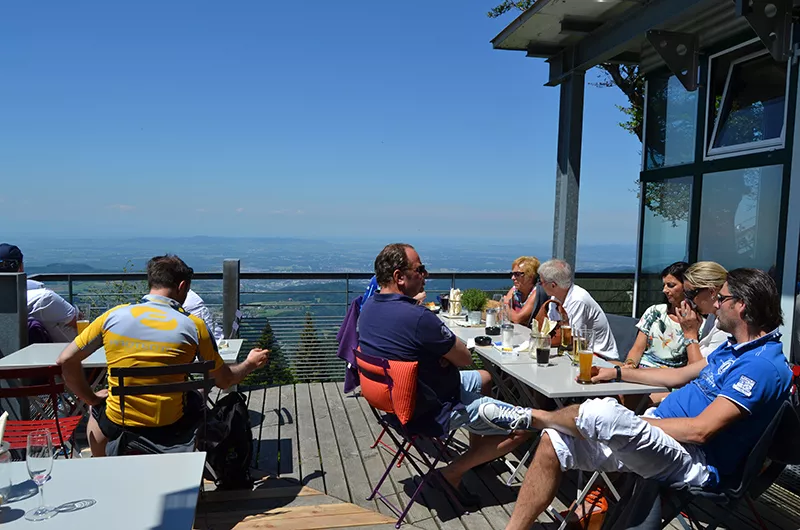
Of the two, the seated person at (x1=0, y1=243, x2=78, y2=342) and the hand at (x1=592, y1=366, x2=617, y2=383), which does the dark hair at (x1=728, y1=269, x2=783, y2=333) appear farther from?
the seated person at (x1=0, y1=243, x2=78, y2=342)

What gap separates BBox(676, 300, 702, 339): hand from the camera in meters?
3.22

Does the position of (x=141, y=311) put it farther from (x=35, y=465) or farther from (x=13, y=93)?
(x=13, y=93)

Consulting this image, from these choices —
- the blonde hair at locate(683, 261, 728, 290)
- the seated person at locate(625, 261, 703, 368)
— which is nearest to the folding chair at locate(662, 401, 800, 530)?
the blonde hair at locate(683, 261, 728, 290)

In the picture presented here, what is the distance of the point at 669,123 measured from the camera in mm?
5867

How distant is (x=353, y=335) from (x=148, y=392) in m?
1.50

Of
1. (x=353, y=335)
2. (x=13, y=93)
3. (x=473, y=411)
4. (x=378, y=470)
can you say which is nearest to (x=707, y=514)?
(x=473, y=411)

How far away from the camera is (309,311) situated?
5801mm

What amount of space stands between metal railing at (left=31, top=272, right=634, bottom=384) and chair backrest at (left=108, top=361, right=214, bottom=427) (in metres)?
2.94

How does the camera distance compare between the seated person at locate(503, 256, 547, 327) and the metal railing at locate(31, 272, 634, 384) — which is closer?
the seated person at locate(503, 256, 547, 327)

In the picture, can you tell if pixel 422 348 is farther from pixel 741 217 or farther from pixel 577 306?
pixel 741 217

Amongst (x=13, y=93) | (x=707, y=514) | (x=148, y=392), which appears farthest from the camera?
(x=13, y=93)

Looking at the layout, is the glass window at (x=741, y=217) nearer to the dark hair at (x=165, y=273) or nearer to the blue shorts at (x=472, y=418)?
the blue shorts at (x=472, y=418)

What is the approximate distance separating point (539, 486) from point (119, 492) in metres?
1.65

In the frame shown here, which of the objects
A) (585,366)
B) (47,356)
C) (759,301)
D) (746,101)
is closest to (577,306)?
(585,366)
